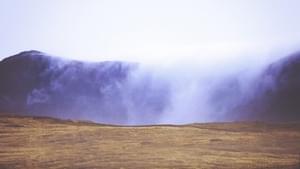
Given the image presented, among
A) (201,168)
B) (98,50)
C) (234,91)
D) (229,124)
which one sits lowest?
(201,168)

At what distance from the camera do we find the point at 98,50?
454 cm

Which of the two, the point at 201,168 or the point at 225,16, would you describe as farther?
the point at 225,16

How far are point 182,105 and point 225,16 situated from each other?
829 millimetres

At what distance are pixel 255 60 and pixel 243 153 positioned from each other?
2.48 ft

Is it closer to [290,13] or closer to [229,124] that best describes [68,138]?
[229,124]

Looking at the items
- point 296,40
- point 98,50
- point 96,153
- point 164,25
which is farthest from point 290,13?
point 96,153

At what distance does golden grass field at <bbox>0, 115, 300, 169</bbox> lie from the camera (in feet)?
13.9

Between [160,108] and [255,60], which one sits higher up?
[255,60]

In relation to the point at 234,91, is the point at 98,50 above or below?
above

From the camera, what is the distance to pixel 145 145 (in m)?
4.32

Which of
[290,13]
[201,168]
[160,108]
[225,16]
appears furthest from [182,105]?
[290,13]

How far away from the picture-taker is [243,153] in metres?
4.25

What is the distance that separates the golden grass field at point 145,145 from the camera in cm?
423

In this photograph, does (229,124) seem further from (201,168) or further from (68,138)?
(68,138)
